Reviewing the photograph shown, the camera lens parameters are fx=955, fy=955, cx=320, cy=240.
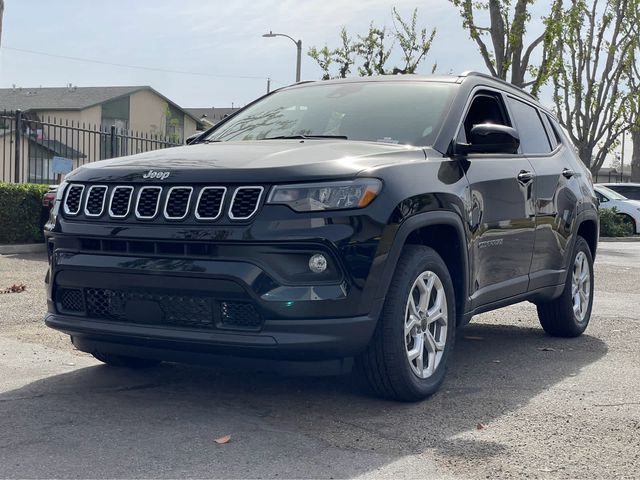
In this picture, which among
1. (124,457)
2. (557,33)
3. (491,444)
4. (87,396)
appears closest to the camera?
(124,457)

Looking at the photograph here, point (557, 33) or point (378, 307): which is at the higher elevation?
point (557, 33)

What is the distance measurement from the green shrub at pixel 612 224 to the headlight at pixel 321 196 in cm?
2239

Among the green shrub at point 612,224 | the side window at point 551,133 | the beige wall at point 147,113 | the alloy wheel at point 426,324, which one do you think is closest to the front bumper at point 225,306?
the alloy wheel at point 426,324

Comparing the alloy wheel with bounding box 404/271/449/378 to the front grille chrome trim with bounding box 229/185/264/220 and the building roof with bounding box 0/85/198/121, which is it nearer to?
the front grille chrome trim with bounding box 229/185/264/220

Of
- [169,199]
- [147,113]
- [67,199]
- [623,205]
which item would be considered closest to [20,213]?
[67,199]

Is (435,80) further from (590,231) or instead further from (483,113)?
(590,231)

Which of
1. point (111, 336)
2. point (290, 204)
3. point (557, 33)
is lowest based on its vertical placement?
point (111, 336)

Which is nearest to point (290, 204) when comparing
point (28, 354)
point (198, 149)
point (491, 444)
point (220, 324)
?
point (220, 324)

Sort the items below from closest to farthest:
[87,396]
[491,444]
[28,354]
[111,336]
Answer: [491,444] < [111,336] < [87,396] < [28,354]

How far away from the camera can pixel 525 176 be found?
20.4ft

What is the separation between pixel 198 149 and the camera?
204 inches

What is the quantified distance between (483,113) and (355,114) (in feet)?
3.18

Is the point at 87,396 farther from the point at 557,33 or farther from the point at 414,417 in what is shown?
the point at 557,33

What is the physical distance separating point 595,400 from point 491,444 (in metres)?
1.20
